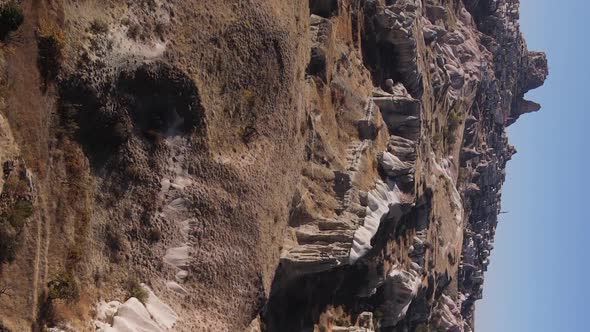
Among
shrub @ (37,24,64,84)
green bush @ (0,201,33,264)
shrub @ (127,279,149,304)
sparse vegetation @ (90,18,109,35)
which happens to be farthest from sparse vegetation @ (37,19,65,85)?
shrub @ (127,279,149,304)

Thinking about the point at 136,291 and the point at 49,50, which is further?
the point at 136,291

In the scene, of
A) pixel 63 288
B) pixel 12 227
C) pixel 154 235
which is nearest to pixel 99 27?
pixel 12 227

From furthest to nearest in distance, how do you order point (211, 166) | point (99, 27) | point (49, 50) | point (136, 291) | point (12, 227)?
point (211, 166), point (136, 291), point (99, 27), point (49, 50), point (12, 227)

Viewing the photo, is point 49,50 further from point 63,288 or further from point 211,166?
point 211,166

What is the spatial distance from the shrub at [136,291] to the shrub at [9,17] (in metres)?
12.9

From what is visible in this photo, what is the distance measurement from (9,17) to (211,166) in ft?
45.1

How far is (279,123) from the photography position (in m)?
40.0

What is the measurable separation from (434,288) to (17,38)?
183 ft

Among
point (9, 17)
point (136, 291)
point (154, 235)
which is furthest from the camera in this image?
point (154, 235)

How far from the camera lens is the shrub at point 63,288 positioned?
87.8 feet

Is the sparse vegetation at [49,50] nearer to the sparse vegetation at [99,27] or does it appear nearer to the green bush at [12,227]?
the sparse vegetation at [99,27]

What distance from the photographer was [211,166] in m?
35.7

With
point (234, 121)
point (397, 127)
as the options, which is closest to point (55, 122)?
point (234, 121)

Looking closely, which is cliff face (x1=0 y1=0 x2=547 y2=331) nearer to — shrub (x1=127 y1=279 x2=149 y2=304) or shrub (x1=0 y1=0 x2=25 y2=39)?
shrub (x1=127 y1=279 x2=149 y2=304)
